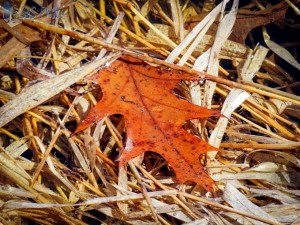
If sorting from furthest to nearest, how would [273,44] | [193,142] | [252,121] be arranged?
[273,44], [252,121], [193,142]

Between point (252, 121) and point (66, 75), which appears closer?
point (66, 75)

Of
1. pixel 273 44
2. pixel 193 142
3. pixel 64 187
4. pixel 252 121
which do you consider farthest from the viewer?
pixel 273 44

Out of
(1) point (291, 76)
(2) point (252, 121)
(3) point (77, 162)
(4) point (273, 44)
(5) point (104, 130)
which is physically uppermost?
(4) point (273, 44)

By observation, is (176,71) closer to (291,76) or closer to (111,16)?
(111,16)

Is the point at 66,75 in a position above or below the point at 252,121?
above

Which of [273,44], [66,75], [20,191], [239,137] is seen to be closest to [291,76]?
[273,44]
